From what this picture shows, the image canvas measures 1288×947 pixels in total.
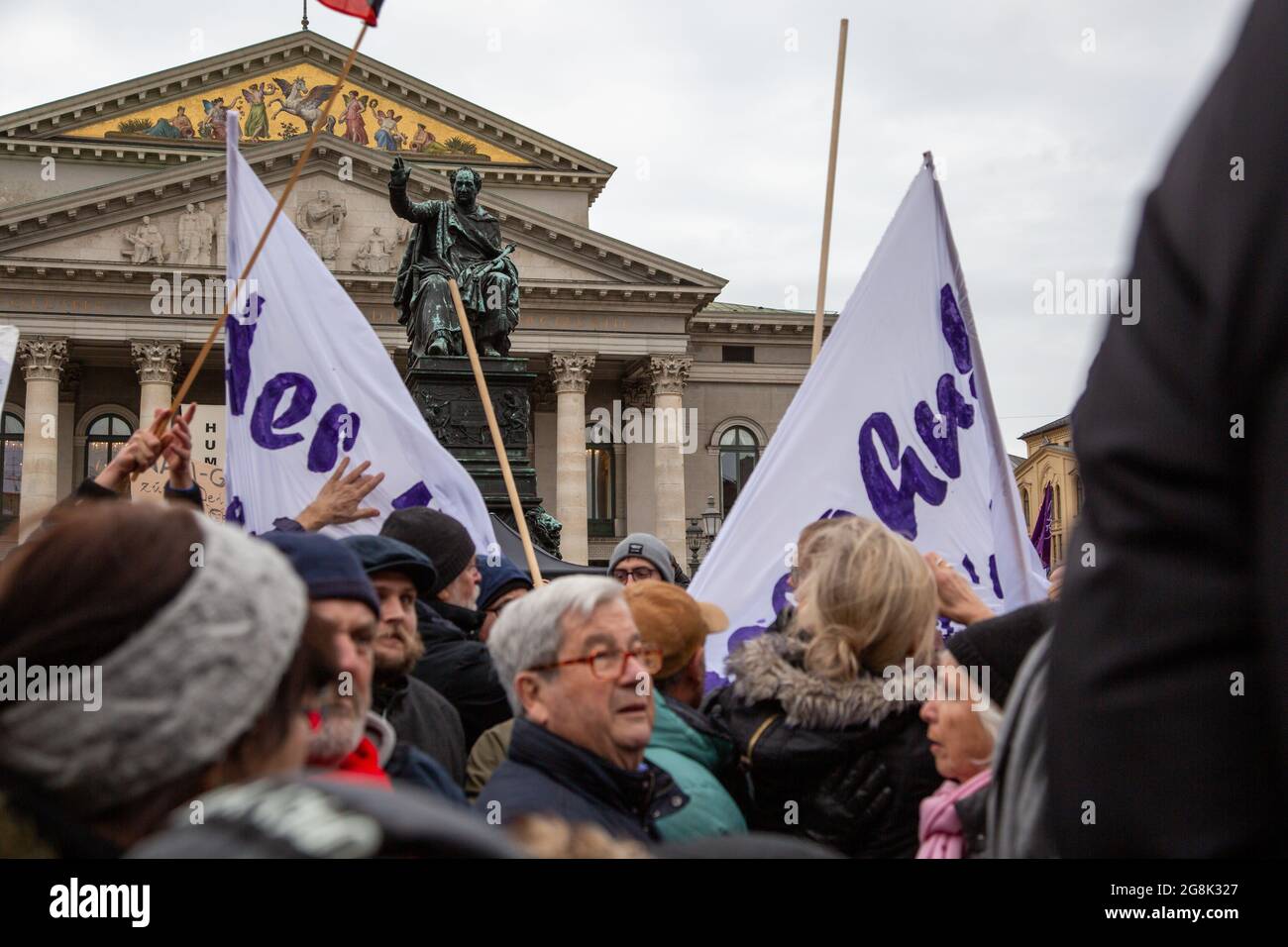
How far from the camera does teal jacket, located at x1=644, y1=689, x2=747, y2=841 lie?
9.70 ft

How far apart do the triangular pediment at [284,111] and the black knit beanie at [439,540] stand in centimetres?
3780

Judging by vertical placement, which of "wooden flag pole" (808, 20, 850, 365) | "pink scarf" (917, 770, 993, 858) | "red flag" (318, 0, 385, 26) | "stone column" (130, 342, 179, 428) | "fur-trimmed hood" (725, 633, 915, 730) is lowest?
"pink scarf" (917, 770, 993, 858)

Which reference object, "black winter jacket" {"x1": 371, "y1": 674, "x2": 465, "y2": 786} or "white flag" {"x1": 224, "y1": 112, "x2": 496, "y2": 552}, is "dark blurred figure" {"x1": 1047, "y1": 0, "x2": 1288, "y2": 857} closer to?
"black winter jacket" {"x1": 371, "y1": 674, "x2": 465, "y2": 786}

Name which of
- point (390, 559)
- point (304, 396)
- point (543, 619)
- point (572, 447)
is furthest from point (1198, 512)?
point (572, 447)

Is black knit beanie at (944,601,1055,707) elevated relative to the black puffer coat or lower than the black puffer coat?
elevated

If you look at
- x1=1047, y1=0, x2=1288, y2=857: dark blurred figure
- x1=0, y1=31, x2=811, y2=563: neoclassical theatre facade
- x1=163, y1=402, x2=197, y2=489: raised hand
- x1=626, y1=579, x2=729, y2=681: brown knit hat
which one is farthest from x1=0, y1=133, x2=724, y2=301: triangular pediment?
x1=1047, y1=0, x2=1288, y2=857: dark blurred figure

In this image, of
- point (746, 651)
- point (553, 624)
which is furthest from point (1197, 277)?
point (746, 651)

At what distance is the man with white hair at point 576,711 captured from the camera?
2631mm

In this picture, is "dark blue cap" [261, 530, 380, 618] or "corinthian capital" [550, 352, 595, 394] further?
"corinthian capital" [550, 352, 595, 394]

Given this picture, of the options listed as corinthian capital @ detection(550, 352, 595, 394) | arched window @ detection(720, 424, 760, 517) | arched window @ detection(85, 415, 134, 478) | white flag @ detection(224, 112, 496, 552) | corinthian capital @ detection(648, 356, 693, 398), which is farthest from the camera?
arched window @ detection(720, 424, 760, 517)

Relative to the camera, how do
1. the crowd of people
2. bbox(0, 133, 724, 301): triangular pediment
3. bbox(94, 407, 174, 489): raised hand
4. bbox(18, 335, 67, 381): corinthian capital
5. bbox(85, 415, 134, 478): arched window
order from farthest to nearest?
bbox(85, 415, 134, 478): arched window < bbox(0, 133, 724, 301): triangular pediment < bbox(18, 335, 67, 381): corinthian capital < bbox(94, 407, 174, 489): raised hand < the crowd of people

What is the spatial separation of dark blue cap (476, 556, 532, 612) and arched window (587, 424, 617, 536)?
35.8 metres

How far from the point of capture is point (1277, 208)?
90 cm
